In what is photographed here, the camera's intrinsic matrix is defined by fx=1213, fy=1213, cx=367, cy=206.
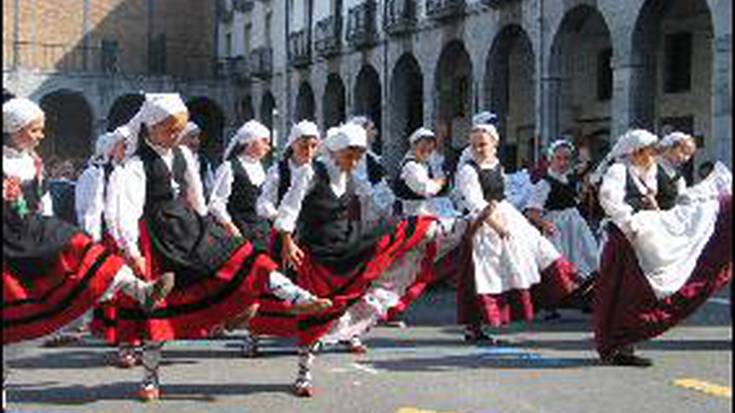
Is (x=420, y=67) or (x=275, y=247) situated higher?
(x=420, y=67)

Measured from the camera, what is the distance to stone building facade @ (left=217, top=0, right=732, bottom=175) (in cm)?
2125

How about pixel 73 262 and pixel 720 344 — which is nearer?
pixel 73 262

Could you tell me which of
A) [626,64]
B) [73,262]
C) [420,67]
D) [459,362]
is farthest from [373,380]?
[420,67]

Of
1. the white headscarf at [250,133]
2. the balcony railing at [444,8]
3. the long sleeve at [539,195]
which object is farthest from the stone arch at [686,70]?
the white headscarf at [250,133]

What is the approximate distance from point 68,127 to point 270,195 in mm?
40610

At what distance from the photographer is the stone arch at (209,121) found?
48344 millimetres

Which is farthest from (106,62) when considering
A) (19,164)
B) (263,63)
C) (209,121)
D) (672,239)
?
(19,164)

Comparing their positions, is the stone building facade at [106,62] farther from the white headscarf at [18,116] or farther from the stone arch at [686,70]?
the white headscarf at [18,116]

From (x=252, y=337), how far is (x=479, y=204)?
6.42 feet

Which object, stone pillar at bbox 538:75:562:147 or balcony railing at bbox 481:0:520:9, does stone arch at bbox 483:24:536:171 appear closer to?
balcony railing at bbox 481:0:520:9

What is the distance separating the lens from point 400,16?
30.9 meters

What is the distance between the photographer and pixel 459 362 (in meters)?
8.49

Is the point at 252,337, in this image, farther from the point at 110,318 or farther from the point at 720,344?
the point at 720,344

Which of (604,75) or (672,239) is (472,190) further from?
(604,75)
